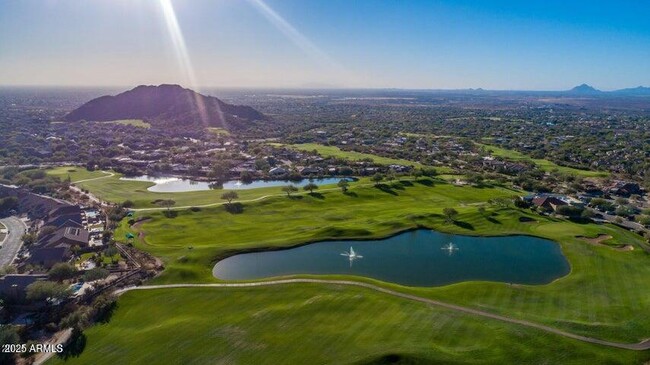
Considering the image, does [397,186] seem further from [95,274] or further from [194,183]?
[95,274]

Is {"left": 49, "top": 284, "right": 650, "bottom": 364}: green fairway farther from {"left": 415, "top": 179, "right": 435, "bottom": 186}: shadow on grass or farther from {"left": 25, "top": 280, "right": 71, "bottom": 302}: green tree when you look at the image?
{"left": 415, "top": 179, "right": 435, "bottom": 186}: shadow on grass

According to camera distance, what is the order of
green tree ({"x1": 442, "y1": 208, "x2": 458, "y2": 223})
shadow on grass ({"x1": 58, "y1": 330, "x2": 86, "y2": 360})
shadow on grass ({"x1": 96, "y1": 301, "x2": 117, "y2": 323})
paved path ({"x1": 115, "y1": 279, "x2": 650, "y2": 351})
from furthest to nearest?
1. green tree ({"x1": 442, "y1": 208, "x2": 458, "y2": 223})
2. shadow on grass ({"x1": 96, "y1": 301, "x2": 117, "y2": 323})
3. paved path ({"x1": 115, "y1": 279, "x2": 650, "y2": 351})
4. shadow on grass ({"x1": 58, "y1": 330, "x2": 86, "y2": 360})

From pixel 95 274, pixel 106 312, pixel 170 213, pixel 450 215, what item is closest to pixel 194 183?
pixel 170 213

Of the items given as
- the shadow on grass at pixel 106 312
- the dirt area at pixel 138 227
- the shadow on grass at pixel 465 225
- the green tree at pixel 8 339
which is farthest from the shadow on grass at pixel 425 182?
the green tree at pixel 8 339

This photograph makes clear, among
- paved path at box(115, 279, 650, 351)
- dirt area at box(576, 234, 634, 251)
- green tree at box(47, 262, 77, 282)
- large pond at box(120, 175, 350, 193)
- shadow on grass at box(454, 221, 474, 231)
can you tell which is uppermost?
green tree at box(47, 262, 77, 282)

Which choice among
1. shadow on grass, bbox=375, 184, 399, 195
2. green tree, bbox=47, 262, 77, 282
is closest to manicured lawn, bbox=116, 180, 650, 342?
shadow on grass, bbox=375, 184, 399, 195

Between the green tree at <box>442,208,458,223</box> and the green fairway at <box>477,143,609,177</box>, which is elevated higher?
the green tree at <box>442,208,458,223</box>

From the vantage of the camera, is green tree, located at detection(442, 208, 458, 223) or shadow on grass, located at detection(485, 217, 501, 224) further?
shadow on grass, located at detection(485, 217, 501, 224)

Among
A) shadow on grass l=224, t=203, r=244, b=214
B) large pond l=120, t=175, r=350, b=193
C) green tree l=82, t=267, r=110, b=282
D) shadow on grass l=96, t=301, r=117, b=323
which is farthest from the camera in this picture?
large pond l=120, t=175, r=350, b=193
